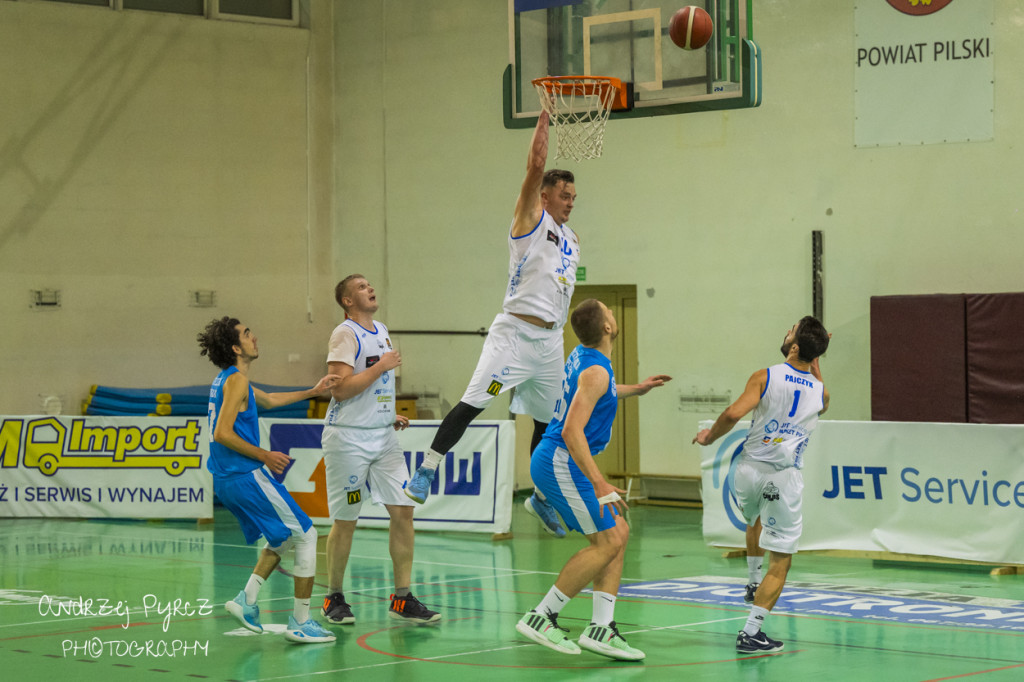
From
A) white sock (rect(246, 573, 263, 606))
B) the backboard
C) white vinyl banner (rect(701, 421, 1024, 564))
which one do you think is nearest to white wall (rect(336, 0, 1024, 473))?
white vinyl banner (rect(701, 421, 1024, 564))

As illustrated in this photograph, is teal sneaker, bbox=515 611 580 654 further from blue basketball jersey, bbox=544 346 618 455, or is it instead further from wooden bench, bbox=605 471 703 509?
wooden bench, bbox=605 471 703 509

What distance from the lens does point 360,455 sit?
376 inches

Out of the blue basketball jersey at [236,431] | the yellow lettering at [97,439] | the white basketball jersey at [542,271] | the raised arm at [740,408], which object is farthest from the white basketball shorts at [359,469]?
the yellow lettering at [97,439]

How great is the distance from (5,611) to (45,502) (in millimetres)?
7476

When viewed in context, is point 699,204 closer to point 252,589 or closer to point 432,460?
point 432,460

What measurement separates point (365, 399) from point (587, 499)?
2.24m

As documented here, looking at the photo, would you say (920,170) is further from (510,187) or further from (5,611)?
(5,611)

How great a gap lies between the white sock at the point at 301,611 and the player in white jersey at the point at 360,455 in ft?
2.45

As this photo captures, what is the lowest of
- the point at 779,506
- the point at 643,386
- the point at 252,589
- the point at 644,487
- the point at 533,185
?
the point at 644,487

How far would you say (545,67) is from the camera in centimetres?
1167

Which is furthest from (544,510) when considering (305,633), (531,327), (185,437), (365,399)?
(185,437)

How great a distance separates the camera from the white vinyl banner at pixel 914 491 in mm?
12172

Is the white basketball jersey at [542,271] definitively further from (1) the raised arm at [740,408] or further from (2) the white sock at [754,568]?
(2) the white sock at [754,568]

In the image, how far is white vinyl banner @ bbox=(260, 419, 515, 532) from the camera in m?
15.3
